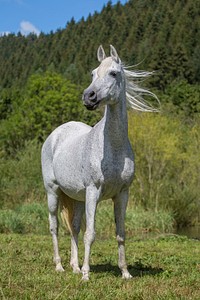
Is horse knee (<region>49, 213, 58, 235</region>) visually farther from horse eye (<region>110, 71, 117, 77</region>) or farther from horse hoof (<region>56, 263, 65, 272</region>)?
horse eye (<region>110, 71, 117, 77</region>)

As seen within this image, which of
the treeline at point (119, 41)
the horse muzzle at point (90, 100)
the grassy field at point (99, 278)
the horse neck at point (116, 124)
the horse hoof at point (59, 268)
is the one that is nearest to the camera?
the grassy field at point (99, 278)

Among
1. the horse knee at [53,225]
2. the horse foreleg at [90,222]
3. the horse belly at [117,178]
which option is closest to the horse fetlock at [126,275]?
the horse foreleg at [90,222]

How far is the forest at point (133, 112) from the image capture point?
20.6 m

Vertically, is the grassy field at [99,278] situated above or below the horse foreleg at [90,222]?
below

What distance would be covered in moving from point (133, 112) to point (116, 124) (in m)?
1.52

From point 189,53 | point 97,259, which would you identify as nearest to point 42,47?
point 189,53

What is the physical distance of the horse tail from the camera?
725 cm

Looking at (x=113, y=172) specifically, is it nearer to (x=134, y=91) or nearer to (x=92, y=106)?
(x=92, y=106)

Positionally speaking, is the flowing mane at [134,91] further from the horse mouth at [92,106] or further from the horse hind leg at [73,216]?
the horse hind leg at [73,216]

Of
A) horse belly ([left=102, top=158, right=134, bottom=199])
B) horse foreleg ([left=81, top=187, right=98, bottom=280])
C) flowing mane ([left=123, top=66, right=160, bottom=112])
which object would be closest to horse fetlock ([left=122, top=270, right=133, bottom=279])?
horse foreleg ([left=81, top=187, right=98, bottom=280])

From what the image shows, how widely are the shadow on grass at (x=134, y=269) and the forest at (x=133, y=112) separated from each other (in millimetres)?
2122

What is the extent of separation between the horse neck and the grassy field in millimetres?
1582

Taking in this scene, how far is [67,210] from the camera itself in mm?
7281

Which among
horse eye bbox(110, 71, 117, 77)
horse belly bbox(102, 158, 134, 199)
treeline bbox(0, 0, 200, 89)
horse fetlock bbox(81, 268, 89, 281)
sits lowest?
horse fetlock bbox(81, 268, 89, 281)
